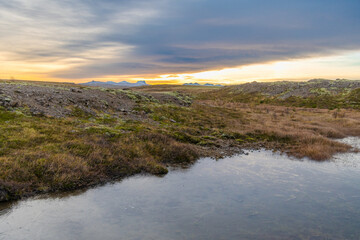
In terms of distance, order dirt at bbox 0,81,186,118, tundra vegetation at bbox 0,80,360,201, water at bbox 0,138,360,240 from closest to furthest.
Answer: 1. water at bbox 0,138,360,240
2. tundra vegetation at bbox 0,80,360,201
3. dirt at bbox 0,81,186,118

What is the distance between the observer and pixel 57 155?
1350cm

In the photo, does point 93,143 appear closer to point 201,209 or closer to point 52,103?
point 201,209

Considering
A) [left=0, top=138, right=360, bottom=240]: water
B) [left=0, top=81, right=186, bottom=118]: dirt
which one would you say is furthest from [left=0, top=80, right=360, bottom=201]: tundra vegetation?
[left=0, top=138, right=360, bottom=240]: water

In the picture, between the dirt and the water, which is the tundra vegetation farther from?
the water

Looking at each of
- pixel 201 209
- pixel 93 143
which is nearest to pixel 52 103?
pixel 93 143

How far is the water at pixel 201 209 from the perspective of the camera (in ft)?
29.3

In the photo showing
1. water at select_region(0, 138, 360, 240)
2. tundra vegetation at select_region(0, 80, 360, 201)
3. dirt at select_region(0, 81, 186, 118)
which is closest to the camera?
water at select_region(0, 138, 360, 240)

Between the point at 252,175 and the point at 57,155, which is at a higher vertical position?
the point at 57,155

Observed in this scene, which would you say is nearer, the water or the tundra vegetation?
the water

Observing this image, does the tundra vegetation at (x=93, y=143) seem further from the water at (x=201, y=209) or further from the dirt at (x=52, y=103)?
the water at (x=201, y=209)

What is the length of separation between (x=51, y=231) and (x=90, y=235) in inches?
57.1

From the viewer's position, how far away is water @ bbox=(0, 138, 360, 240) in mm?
8945

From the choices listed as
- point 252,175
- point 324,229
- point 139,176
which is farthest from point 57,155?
point 324,229

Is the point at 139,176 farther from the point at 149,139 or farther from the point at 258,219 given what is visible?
the point at 258,219
